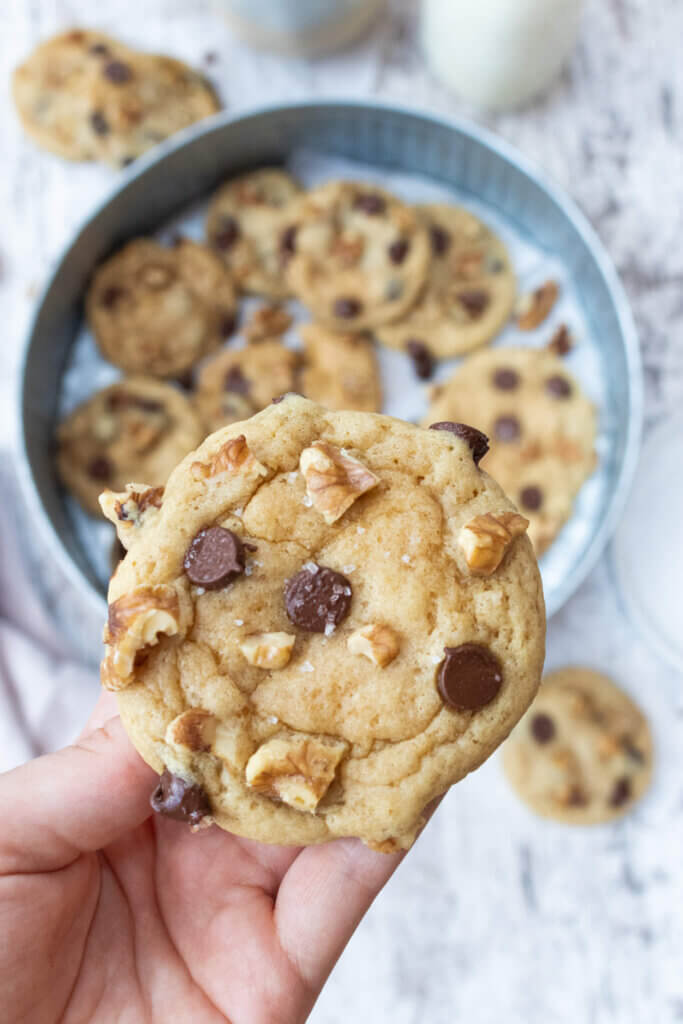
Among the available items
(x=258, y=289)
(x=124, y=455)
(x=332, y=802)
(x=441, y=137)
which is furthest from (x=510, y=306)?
(x=332, y=802)

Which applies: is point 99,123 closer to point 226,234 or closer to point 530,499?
point 226,234

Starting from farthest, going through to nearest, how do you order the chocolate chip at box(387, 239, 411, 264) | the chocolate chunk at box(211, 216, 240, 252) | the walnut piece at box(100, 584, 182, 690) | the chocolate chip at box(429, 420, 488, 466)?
the chocolate chunk at box(211, 216, 240, 252) → the chocolate chip at box(387, 239, 411, 264) → the chocolate chip at box(429, 420, 488, 466) → the walnut piece at box(100, 584, 182, 690)

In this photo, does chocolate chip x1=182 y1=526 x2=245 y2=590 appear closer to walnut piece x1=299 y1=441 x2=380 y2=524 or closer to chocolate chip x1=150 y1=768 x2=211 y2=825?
walnut piece x1=299 y1=441 x2=380 y2=524

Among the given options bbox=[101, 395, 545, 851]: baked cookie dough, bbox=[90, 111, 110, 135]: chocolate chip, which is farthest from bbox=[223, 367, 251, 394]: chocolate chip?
bbox=[101, 395, 545, 851]: baked cookie dough

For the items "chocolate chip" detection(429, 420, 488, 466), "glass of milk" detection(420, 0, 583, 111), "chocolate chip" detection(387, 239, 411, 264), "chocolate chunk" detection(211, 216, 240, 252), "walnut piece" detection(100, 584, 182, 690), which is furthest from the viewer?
"chocolate chunk" detection(211, 216, 240, 252)

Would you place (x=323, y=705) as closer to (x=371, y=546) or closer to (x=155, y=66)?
(x=371, y=546)

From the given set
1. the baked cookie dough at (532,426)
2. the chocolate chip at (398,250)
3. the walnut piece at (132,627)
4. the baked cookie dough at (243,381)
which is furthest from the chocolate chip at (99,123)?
the walnut piece at (132,627)

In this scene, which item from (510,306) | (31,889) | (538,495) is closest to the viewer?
(31,889)
